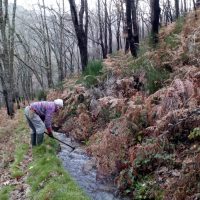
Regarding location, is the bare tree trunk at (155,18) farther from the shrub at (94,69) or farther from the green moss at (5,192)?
the green moss at (5,192)

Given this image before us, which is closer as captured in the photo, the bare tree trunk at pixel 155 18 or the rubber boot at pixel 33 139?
the rubber boot at pixel 33 139

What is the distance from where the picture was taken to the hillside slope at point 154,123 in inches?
288

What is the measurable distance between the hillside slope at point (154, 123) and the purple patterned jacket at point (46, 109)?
5.27 ft

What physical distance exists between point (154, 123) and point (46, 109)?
159 inches

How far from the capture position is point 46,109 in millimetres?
11648

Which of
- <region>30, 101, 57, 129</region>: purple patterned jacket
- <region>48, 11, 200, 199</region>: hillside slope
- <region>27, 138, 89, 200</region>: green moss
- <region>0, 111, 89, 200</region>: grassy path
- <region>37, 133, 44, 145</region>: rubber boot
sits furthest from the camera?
<region>37, 133, 44, 145</region>: rubber boot

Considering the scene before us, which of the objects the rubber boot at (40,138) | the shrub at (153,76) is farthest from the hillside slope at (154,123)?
the rubber boot at (40,138)

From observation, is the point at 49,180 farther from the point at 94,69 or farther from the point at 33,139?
the point at 94,69

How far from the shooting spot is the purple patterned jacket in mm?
11578

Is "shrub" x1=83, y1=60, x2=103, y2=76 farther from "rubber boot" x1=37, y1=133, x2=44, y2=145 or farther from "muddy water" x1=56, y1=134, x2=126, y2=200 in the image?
"rubber boot" x1=37, y1=133, x2=44, y2=145

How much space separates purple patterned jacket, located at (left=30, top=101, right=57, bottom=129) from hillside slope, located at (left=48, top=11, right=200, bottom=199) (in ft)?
5.27

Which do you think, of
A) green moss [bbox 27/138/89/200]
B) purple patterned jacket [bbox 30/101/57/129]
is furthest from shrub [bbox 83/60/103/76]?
green moss [bbox 27/138/89/200]

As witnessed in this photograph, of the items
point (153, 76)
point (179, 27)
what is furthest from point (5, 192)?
point (179, 27)

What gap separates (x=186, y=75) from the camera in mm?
9531
